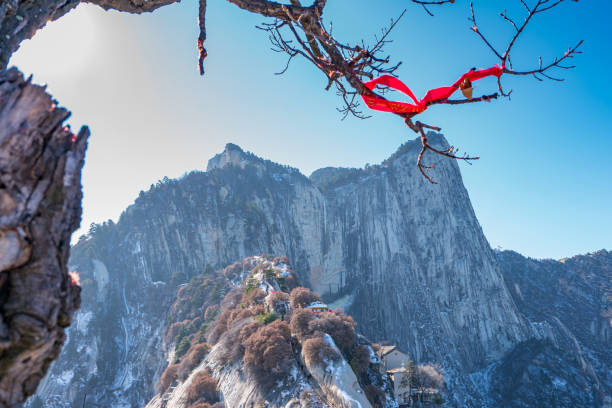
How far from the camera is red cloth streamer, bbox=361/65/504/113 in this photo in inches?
95.3

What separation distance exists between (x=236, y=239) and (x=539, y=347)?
135 ft

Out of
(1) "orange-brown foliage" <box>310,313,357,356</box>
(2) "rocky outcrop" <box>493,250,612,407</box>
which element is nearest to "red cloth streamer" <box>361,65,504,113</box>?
(1) "orange-brown foliage" <box>310,313,357,356</box>

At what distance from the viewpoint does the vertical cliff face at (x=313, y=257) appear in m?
36.5

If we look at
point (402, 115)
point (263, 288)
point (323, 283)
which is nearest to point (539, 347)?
point (323, 283)

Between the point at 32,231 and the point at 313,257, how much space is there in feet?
177

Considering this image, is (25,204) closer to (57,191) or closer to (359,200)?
(57,191)

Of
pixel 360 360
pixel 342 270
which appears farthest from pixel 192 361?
pixel 342 270

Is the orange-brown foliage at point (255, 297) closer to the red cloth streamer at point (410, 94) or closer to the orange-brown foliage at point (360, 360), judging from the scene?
the orange-brown foliage at point (360, 360)

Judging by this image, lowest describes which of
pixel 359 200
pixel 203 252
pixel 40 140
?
pixel 40 140

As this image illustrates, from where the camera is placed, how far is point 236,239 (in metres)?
48.4

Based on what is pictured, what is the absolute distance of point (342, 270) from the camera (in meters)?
54.3

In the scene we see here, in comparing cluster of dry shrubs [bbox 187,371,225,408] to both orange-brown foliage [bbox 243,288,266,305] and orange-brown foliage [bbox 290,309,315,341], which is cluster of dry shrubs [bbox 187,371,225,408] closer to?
orange-brown foliage [bbox 290,309,315,341]

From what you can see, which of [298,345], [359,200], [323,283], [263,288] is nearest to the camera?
[298,345]

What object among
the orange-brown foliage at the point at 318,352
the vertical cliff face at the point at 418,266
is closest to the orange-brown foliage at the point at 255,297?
the orange-brown foliage at the point at 318,352
